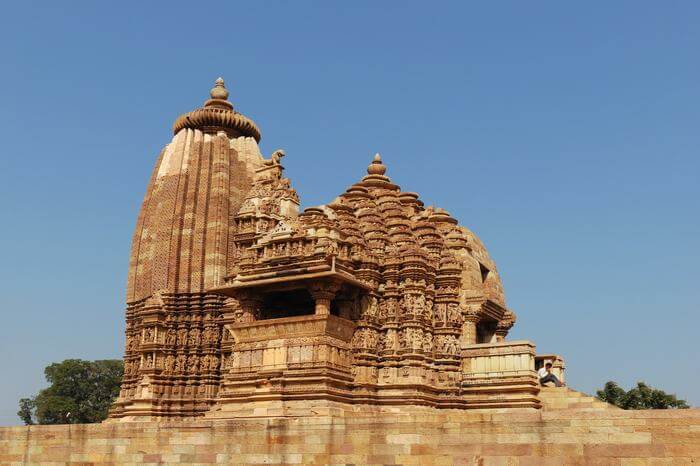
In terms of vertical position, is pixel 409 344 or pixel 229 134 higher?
pixel 229 134

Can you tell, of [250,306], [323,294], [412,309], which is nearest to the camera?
[323,294]

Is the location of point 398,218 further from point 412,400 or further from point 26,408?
point 26,408

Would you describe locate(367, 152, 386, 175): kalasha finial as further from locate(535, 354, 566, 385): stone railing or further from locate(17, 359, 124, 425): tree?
locate(17, 359, 124, 425): tree

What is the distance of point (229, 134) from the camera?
108 ft

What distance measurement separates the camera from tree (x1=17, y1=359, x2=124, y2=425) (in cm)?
6097

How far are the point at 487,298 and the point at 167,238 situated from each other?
12923 mm

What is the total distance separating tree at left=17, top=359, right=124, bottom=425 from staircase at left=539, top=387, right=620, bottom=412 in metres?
46.5

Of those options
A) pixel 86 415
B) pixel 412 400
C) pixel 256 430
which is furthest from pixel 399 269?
pixel 86 415

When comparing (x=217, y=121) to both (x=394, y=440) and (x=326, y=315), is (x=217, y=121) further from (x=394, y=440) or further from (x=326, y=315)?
(x=394, y=440)

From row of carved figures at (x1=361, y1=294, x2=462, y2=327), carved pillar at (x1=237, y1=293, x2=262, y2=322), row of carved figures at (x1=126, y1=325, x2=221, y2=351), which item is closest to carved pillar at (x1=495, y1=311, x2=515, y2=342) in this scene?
row of carved figures at (x1=361, y1=294, x2=462, y2=327)

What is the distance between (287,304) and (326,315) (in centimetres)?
254

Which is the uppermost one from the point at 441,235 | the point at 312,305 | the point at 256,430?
the point at 441,235

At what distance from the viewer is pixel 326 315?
2094 cm

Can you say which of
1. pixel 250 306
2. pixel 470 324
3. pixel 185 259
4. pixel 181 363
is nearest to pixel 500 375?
pixel 470 324
